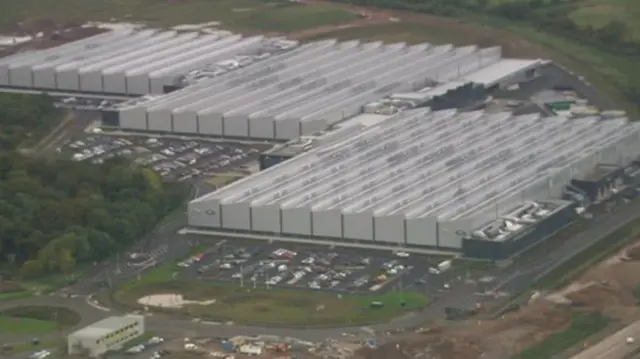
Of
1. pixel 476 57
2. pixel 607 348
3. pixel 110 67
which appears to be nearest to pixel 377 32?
pixel 476 57

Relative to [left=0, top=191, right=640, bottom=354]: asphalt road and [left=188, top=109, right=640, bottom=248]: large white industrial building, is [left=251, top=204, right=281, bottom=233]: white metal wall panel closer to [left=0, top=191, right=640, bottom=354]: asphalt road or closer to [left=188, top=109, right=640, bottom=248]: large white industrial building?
[left=188, top=109, right=640, bottom=248]: large white industrial building

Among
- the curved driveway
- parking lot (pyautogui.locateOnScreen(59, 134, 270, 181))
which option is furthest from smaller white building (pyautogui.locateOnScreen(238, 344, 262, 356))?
parking lot (pyautogui.locateOnScreen(59, 134, 270, 181))

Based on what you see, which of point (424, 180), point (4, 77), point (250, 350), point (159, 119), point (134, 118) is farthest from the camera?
point (4, 77)

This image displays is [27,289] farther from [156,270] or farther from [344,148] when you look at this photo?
[344,148]

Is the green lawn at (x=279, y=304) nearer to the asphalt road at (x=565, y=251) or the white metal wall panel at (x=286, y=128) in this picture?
the asphalt road at (x=565, y=251)

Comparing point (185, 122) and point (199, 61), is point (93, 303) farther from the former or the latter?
point (199, 61)

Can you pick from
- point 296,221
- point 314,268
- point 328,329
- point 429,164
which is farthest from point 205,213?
point 328,329
